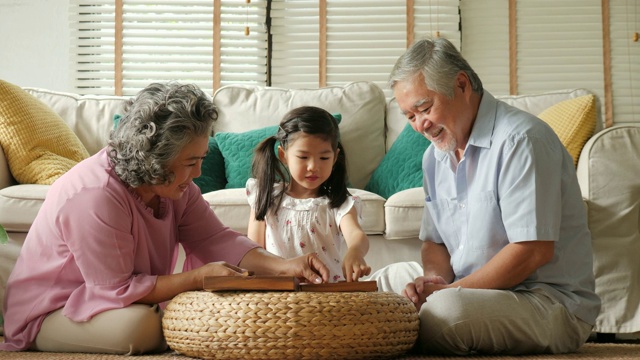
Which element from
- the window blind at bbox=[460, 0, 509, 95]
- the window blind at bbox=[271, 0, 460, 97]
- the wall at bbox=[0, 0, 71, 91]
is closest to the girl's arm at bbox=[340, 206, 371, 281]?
the window blind at bbox=[271, 0, 460, 97]

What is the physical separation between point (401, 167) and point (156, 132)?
5.43ft

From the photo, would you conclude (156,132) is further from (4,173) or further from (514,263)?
(4,173)

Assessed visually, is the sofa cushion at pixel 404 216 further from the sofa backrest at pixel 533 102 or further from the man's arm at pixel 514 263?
the man's arm at pixel 514 263

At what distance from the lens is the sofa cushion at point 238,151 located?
3.43 meters

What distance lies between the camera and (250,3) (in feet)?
17.0

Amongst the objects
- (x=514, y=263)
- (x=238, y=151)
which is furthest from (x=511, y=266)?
(x=238, y=151)

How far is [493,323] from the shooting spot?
195 centimetres

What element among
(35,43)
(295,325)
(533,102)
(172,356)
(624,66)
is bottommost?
(172,356)

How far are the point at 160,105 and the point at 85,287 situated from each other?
479 mm

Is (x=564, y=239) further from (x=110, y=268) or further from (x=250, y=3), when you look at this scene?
(x=250, y=3)

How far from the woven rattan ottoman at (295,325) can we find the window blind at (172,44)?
3.49 metres

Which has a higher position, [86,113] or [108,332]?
[86,113]

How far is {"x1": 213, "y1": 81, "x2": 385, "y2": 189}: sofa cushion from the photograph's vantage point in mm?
3695

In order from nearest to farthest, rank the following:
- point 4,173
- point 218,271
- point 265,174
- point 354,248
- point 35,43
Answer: point 218,271
point 354,248
point 265,174
point 4,173
point 35,43
